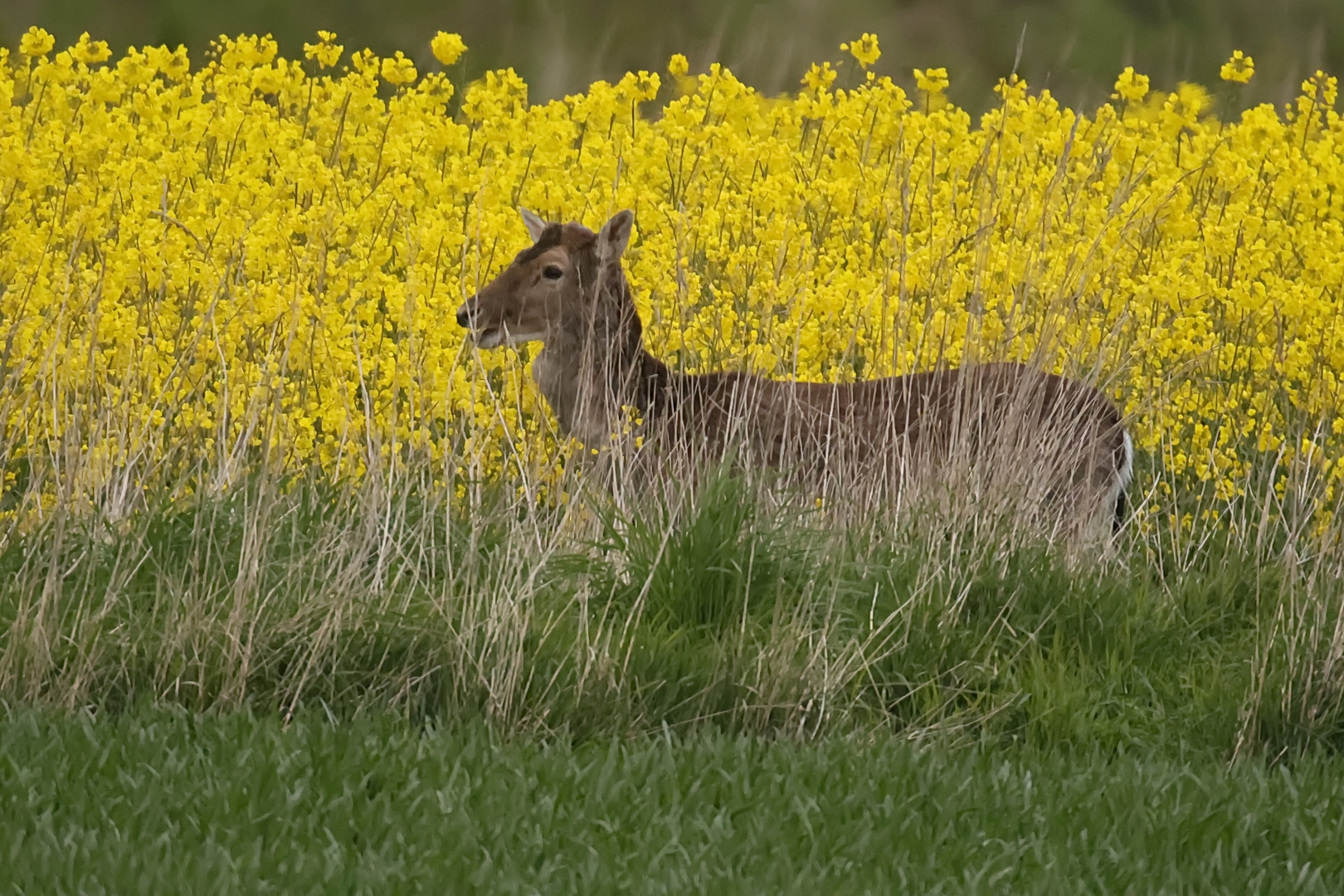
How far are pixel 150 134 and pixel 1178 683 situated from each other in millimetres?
6720

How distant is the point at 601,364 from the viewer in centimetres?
769

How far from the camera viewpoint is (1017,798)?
455 centimetres

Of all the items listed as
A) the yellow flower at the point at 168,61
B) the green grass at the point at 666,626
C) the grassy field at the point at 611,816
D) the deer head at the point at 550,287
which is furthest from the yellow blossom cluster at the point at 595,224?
the grassy field at the point at 611,816

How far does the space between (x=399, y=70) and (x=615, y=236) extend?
12.2ft

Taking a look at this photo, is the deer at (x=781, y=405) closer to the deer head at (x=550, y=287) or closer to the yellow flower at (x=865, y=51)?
the deer head at (x=550, y=287)

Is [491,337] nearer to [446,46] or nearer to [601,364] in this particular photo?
[601,364]

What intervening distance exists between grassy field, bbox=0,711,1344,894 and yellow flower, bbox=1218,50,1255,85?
6.16 metres

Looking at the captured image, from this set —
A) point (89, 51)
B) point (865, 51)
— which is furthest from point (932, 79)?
point (89, 51)

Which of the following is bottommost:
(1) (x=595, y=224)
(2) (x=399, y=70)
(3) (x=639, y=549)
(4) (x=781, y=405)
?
(3) (x=639, y=549)

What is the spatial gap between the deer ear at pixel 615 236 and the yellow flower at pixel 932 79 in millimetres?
3899

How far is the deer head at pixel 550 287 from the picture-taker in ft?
24.5

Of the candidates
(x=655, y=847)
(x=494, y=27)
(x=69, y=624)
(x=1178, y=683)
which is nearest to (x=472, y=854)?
(x=655, y=847)

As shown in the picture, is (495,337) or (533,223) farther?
(533,223)

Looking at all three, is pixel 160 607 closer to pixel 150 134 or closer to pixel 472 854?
pixel 472 854
